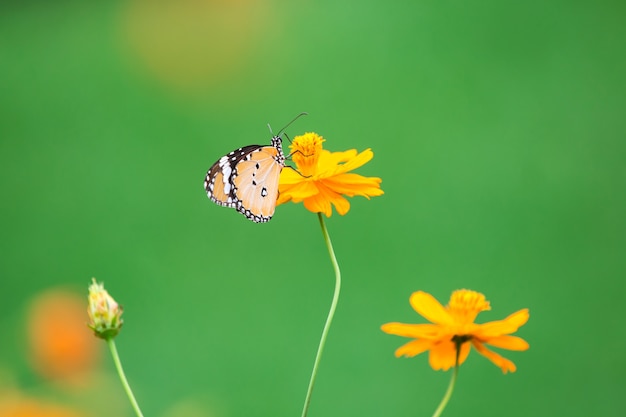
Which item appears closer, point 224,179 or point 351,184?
point 351,184

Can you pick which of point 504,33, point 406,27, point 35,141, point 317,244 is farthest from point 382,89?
point 35,141

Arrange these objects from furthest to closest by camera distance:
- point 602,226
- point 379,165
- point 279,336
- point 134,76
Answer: point 134,76
point 379,165
point 602,226
point 279,336

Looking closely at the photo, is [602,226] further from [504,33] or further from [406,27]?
[406,27]

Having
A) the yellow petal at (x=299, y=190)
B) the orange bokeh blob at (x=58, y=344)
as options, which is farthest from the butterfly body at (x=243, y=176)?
the orange bokeh blob at (x=58, y=344)

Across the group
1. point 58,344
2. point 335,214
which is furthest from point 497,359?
point 335,214

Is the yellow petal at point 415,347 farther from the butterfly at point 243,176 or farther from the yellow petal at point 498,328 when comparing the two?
the butterfly at point 243,176

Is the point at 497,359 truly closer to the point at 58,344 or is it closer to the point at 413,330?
the point at 413,330

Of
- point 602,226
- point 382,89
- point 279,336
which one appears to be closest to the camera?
point 279,336
